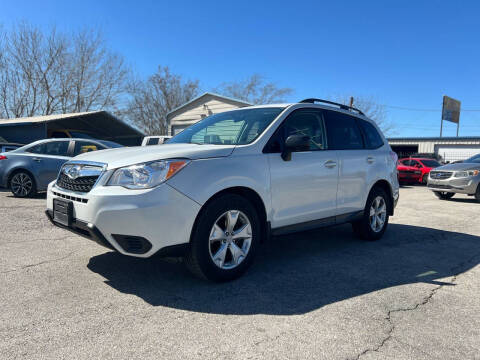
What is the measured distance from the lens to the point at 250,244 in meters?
3.58

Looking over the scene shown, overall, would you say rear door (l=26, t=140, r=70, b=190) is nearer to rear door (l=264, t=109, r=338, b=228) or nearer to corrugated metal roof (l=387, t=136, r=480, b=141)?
rear door (l=264, t=109, r=338, b=228)

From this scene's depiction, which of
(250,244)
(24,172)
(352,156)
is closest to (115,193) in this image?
(250,244)

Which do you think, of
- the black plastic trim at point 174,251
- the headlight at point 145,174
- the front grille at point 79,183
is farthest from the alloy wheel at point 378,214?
the front grille at point 79,183

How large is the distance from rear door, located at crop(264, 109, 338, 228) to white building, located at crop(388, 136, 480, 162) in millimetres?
30649

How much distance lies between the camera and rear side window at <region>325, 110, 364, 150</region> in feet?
15.7

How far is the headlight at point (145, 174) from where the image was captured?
3033mm

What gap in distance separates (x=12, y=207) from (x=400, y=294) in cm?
721

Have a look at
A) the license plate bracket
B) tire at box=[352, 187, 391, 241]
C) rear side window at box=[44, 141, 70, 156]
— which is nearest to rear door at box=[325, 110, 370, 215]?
tire at box=[352, 187, 391, 241]

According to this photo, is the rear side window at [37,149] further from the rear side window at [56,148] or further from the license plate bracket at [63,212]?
the license plate bracket at [63,212]

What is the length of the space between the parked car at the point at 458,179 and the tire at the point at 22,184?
1162 cm

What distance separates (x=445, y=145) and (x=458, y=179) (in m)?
26.6

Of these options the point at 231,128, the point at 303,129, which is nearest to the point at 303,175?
the point at 303,129

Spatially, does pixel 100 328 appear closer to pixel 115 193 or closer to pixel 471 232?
pixel 115 193

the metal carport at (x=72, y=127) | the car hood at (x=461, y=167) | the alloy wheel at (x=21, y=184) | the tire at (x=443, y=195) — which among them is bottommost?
the tire at (x=443, y=195)
